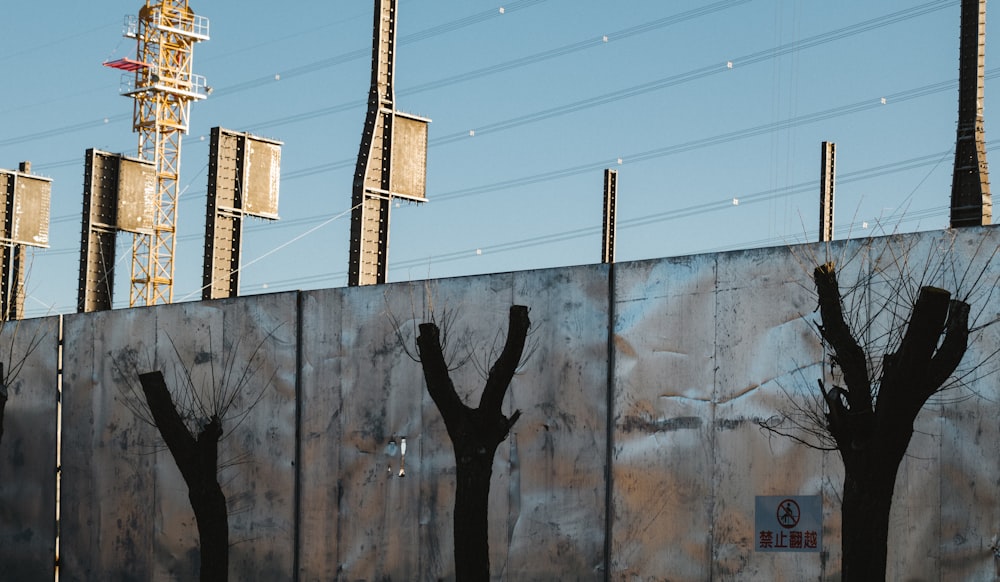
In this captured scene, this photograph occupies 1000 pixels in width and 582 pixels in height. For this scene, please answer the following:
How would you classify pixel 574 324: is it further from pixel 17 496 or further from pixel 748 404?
pixel 17 496

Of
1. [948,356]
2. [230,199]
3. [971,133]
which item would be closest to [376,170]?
[230,199]

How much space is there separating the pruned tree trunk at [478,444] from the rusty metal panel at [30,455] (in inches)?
396

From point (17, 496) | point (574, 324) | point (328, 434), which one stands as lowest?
point (17, 496)

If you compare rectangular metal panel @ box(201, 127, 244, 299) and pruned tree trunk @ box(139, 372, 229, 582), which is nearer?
pruned tree trunk @ box(139, 372, 229, 582)

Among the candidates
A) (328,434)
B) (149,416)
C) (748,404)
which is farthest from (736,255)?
(149,416)

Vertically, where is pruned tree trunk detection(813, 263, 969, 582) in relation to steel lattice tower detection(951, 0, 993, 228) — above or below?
below

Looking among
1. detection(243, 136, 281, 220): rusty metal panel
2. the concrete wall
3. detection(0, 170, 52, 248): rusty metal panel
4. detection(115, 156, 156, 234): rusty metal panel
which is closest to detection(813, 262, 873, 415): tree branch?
the concrete wall

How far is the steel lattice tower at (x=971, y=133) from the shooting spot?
50.3 feet

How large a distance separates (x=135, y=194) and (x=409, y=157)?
7704 millimetres

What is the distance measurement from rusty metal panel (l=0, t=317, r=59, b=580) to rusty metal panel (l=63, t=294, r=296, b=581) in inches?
16.5

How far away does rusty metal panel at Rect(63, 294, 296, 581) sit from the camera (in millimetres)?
19172

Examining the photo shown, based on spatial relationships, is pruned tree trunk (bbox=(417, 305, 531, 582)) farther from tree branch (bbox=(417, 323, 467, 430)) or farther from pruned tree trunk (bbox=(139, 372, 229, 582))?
pruned tree trunk (bbox=(139, 372, 229, 582))

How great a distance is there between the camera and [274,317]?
1945 centimetres

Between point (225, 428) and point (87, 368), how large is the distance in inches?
129
